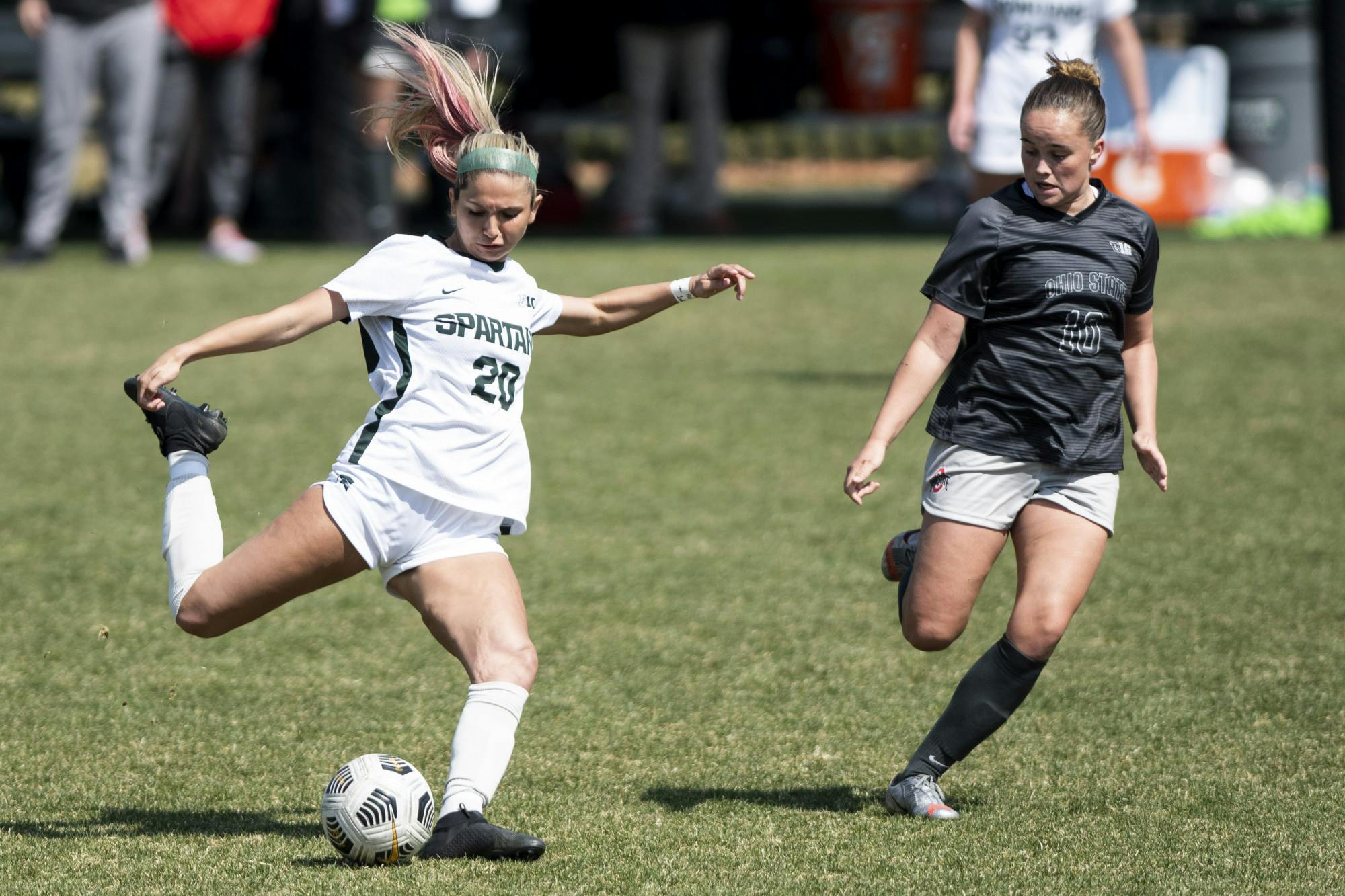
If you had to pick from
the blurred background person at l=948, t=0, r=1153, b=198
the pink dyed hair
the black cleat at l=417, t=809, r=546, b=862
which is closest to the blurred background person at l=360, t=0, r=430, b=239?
the blurred background person at l=948, t=0, r=1153, b=198

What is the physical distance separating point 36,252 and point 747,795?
30.8 feet

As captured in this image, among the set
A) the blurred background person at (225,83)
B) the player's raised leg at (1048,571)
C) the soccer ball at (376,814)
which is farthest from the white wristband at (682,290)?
the blurred background person at (225,83)

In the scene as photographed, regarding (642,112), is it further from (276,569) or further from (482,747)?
(482,747)

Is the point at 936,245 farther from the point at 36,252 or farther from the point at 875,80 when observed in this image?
the point at 36,252

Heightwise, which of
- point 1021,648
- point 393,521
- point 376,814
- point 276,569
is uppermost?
point 393,521

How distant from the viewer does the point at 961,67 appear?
25.2 ft

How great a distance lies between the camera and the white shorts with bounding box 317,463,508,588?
3564mm

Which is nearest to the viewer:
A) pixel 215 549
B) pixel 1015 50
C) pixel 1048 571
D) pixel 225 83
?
pixel 1048 571

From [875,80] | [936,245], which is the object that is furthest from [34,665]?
[875,80]

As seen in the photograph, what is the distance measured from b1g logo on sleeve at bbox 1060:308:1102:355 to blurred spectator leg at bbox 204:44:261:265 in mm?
9041

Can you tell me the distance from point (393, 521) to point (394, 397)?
27cm

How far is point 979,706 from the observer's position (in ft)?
12.4

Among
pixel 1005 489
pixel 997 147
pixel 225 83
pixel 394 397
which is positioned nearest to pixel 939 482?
pixel 1005 489

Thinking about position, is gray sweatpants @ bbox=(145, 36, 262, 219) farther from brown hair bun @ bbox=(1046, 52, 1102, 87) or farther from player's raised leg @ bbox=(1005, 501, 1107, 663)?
player's raised leg @ bbox=(1005, 501, 1107, 663)
